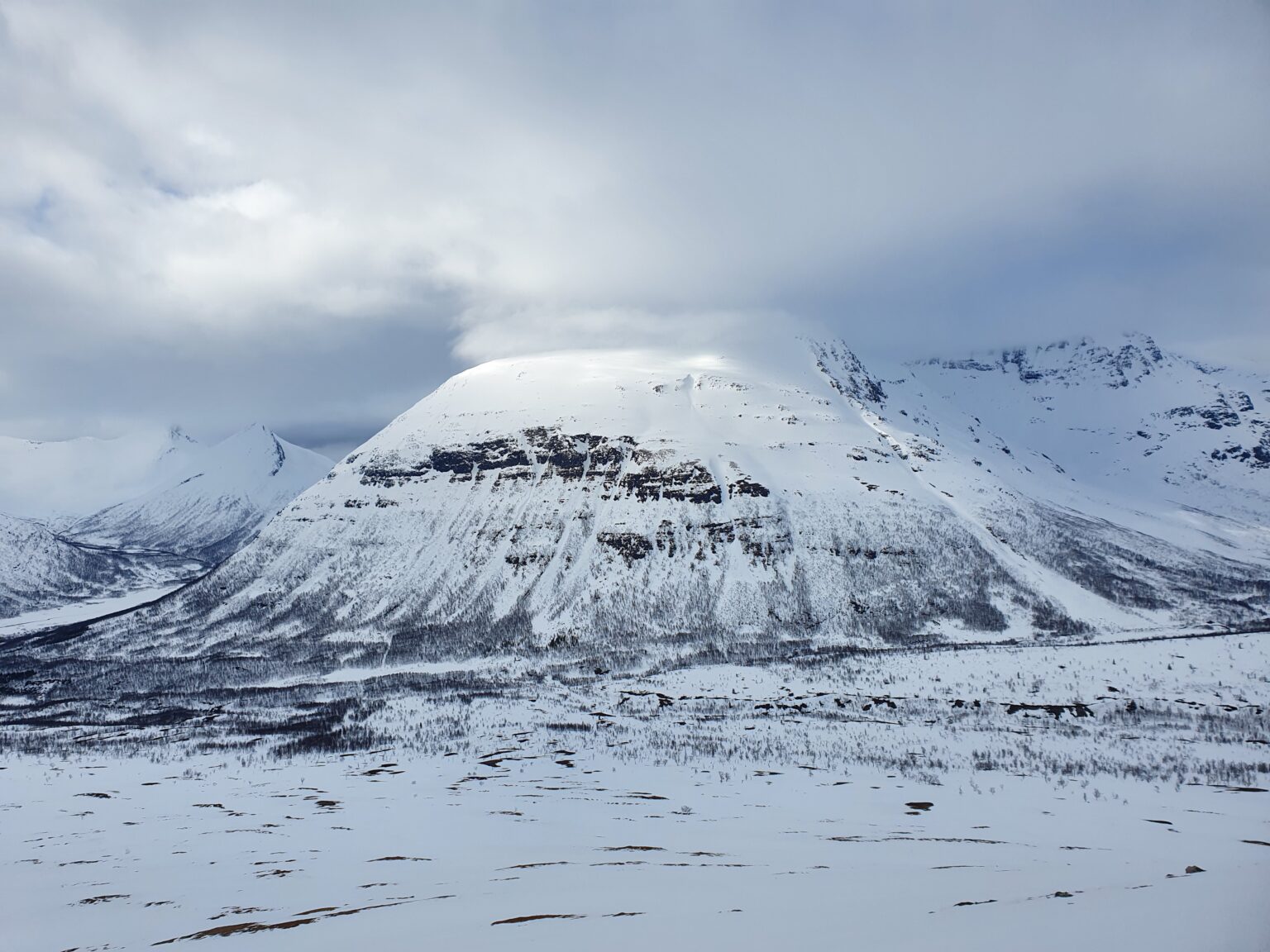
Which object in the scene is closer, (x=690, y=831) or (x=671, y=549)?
(x=690, y=831)

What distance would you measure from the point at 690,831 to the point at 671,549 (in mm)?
107118

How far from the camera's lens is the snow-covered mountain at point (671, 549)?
340 ft

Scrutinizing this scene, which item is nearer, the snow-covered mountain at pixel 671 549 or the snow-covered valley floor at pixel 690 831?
the snow-covered valley floor at pixel 690 831

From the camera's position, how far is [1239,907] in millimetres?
9180

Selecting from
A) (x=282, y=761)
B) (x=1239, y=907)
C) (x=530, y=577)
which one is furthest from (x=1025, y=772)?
(x=530, y=577)

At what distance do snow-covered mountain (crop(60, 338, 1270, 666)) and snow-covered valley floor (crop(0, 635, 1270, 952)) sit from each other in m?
51.3

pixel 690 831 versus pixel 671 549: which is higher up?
pixel 671 549

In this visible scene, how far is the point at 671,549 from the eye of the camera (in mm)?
125312

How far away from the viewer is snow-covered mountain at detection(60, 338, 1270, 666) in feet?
340

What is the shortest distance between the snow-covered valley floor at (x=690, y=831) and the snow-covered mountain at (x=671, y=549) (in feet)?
168

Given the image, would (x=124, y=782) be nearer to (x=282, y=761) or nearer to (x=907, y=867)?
(x=282, y=761)

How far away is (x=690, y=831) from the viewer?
18391mm

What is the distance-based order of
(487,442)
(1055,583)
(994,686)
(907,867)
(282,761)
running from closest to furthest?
(907,867), (282,761), (994,686), (1055,583), (487,442)

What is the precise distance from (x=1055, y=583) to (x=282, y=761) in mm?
112428
